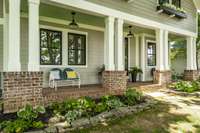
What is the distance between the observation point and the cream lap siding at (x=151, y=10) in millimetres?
7820

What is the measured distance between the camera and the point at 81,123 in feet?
15.8

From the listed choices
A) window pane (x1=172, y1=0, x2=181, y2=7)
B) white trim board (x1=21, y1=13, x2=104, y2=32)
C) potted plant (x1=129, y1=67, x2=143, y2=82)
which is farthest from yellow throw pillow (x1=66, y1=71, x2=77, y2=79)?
window pane (x1=172, y1=0, x2=181, y2=7)

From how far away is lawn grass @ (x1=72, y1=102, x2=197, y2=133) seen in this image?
15.7ft

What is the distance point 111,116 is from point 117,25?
358cm

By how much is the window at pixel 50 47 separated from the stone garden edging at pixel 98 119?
3485mm

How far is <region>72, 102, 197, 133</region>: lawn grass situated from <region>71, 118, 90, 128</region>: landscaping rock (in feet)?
0.49

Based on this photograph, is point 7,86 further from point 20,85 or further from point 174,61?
point 174,61

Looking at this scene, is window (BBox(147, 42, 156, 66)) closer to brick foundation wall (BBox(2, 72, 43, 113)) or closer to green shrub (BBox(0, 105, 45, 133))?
brick foundation wall (BBox(2, 72, 43, 113))

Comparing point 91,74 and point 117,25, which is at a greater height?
point 117,25

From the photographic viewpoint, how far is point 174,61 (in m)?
19.6

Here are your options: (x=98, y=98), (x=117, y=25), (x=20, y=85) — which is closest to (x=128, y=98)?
(x=98, y=98)

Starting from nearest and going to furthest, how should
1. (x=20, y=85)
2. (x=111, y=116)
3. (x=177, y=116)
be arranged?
(x=20, y=85) < (x=111, y=116) < (x=177, y=116)

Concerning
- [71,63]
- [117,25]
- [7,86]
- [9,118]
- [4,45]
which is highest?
[117,25]

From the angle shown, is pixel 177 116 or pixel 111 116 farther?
pixel 177 116
